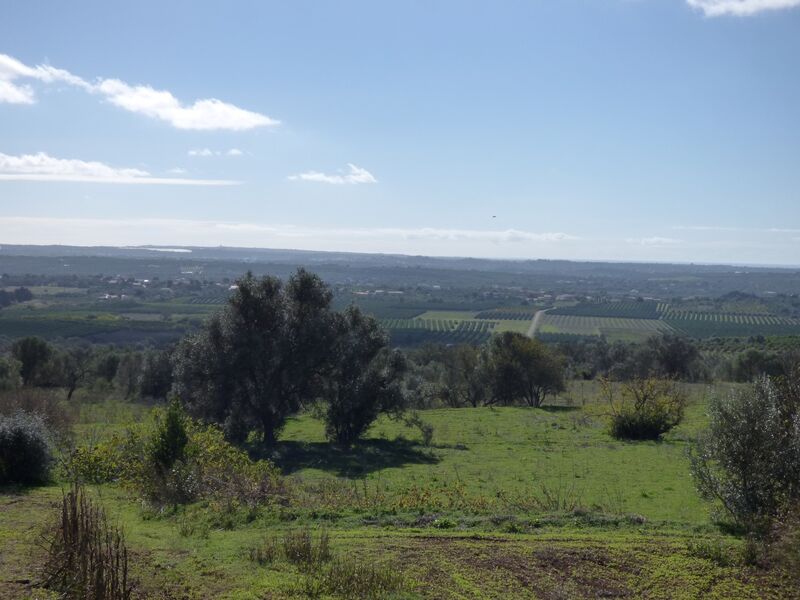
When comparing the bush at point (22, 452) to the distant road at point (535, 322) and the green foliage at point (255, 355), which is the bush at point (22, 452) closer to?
the green foliage at point (255, 355)

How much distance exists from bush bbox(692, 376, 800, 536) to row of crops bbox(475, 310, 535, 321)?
150m

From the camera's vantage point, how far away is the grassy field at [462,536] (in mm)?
11789

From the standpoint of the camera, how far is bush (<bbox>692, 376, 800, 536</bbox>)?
15.7 meters

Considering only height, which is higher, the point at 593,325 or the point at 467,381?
the point at 467,381

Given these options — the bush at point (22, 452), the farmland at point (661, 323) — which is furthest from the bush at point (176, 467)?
the farmland at point (661, 323)

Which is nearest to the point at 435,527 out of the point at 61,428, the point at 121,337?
the point at 61,428

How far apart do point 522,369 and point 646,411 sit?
1795 centimetres

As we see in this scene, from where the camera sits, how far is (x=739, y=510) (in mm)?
16281

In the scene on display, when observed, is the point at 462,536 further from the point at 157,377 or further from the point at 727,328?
the point at 727,328

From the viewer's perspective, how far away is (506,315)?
177 m

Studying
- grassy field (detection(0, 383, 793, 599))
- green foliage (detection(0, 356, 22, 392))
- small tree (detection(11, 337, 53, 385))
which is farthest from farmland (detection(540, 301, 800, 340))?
grassy field (detection(0, 383, 793, 599))

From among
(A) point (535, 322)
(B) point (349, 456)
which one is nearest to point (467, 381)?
(B) point (349, 456)

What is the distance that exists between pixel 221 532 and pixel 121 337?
99756 mm

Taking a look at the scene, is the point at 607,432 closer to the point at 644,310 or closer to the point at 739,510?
the point at 739,510
